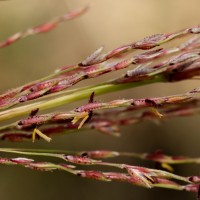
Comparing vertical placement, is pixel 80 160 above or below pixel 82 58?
below

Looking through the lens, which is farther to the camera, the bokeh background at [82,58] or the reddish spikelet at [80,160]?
the bokeh background at [82,58]

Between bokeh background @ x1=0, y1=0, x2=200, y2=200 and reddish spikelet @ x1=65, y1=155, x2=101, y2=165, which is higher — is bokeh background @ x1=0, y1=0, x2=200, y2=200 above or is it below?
above

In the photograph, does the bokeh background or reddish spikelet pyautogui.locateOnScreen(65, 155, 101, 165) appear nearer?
reddish spikelet pyautogui.locateOnScreen(65, 155, 101, 165)

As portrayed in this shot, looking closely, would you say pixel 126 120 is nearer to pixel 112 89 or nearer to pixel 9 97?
pixel 112 89

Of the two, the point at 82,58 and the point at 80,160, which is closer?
the point at 80,160

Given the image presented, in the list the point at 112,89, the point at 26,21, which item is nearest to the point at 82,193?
the point at 26,21

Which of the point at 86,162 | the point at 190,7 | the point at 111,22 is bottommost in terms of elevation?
the point at 86,162

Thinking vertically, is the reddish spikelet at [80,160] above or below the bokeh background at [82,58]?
Result: below

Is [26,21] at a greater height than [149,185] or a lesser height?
greater
